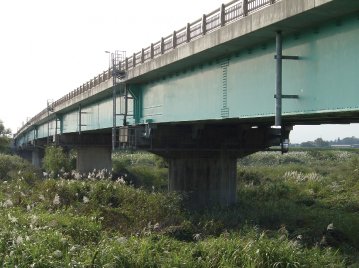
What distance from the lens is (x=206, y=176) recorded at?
28.2 m

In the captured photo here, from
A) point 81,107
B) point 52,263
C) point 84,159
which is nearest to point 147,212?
point 52,263

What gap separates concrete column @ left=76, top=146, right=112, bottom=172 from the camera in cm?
4712

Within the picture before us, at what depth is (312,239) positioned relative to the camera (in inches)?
731

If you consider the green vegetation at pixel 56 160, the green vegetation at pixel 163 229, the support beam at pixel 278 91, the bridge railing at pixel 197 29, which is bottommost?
the green vegetation at pixel 163 229

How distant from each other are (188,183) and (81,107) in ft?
48.3

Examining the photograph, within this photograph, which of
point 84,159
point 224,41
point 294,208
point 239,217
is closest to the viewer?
point 224,41

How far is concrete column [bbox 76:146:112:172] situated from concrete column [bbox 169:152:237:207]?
2035 centimetres

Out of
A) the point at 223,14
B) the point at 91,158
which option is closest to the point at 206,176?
the point at 223,14

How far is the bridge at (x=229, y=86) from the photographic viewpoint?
465 inches

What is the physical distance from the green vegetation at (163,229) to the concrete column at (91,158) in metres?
16.8

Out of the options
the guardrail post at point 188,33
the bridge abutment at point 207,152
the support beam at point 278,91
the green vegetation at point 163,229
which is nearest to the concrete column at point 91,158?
the green vegetation at point 163,229

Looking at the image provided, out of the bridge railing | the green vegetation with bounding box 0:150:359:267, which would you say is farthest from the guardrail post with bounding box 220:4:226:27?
the green vegetation with bounding box 0:150:359:267

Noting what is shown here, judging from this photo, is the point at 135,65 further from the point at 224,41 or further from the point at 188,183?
the point at 224,41

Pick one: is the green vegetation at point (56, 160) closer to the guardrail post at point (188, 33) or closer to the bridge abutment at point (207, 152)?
the bridge abutment at point (207, 152)
